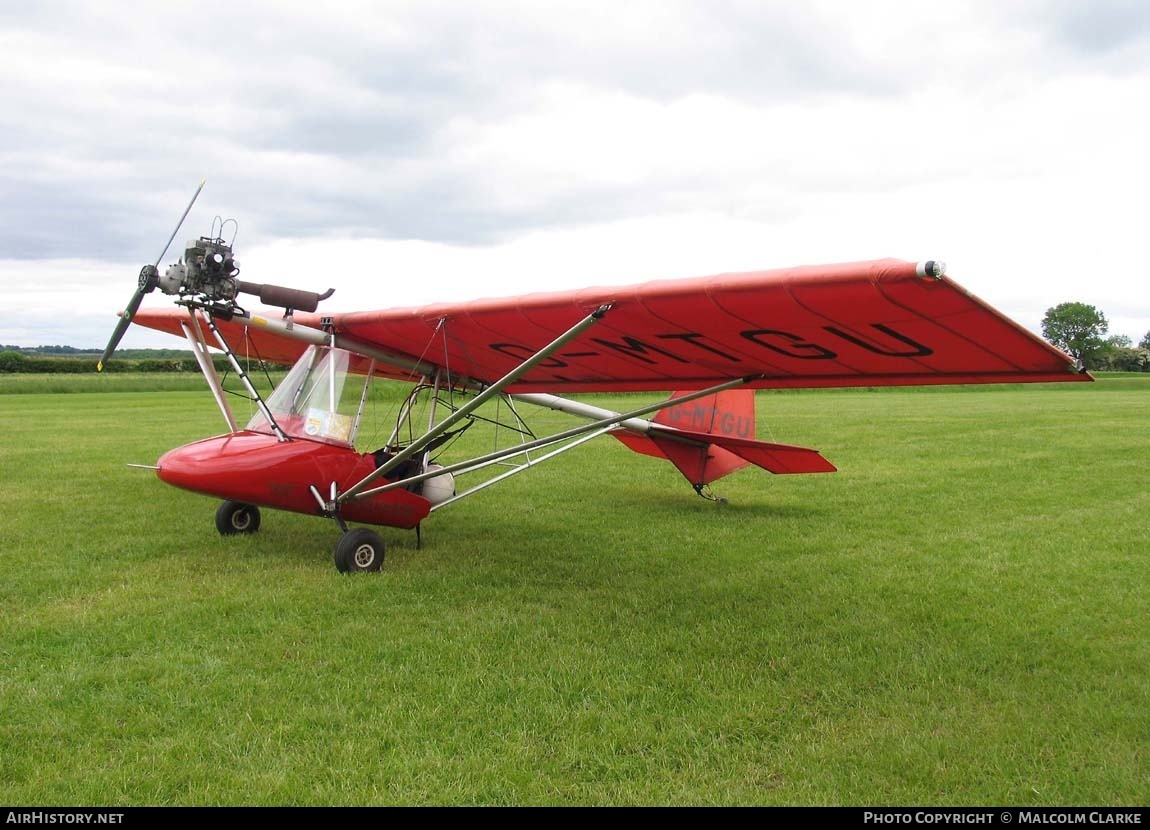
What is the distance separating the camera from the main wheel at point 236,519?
8.23 meters

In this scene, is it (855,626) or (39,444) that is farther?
(39,444)

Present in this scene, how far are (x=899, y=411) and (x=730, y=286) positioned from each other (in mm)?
24449

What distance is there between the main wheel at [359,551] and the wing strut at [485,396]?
16.8 inches

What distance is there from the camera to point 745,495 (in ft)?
37.4

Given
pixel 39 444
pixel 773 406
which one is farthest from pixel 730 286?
pixel 773 406

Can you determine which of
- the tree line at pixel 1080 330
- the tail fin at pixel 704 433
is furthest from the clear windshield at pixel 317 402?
the tree line at pixel 1080 330

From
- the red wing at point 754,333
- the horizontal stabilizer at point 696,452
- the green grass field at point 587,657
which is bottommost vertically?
the green grass field at point 587,657

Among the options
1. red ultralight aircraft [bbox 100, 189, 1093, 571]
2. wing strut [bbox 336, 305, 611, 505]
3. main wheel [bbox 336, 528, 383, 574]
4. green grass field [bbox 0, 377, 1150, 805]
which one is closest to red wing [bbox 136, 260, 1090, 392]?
red ultralight aircraft [bbox 100, 189, 1093, 571]

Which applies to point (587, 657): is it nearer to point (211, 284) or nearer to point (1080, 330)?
point (211, 284)

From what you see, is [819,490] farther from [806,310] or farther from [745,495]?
[806,310]

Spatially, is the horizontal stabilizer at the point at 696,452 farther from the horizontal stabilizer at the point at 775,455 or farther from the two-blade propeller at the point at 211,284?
the two-blade propeller at the point at 211,284

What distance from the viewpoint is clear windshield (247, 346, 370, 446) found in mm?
7352

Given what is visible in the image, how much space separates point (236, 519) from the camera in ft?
27.2

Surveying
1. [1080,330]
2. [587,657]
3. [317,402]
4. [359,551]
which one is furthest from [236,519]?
[1080,330]
